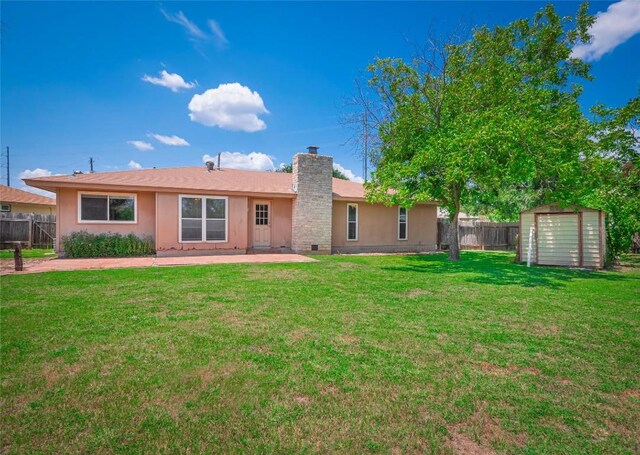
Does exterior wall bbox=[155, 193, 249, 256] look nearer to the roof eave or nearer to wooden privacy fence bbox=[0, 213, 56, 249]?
the roof eave

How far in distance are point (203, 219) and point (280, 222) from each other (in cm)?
346

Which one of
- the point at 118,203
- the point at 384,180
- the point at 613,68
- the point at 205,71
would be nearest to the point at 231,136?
the point at 205,71

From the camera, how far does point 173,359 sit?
3314 mm

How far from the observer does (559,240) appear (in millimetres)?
11562

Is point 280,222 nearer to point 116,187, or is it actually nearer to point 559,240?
point 116,187

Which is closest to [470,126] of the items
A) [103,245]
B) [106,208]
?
[106,208]

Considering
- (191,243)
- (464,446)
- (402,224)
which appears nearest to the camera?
(464,446)

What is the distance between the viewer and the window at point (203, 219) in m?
13.1

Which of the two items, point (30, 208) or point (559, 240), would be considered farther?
point (30, 208)

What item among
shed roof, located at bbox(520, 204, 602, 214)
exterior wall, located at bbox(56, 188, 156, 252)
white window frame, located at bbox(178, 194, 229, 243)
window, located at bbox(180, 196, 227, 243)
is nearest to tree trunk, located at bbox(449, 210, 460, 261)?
shed roof, located at bbox(520, 204, 602, 214)

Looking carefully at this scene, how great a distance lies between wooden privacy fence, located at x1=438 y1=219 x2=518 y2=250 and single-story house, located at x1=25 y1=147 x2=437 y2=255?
62.7 inches

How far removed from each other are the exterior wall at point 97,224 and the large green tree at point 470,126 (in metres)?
8.97

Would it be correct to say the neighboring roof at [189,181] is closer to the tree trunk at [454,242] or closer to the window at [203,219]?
the window at [203,219]

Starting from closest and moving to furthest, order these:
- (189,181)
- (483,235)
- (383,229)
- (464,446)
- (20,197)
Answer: (464,446)
(189,181)
(383,229)
(483,235)
(20,197)
